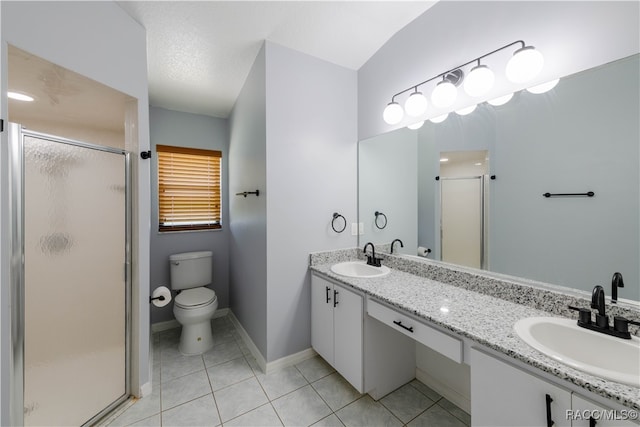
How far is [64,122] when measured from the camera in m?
1.86

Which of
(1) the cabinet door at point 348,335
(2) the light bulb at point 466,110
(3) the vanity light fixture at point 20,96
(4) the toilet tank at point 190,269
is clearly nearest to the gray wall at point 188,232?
(4) the toilet tank at point 190,269

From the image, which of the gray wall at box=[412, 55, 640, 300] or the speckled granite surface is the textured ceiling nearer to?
the gray wall at box=[412, 55, 640, 300]

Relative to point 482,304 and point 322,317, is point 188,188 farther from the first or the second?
point 482,304

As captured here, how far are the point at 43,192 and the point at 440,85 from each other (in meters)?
2.27

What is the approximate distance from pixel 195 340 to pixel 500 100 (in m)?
2.90

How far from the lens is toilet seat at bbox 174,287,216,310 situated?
2.26 m

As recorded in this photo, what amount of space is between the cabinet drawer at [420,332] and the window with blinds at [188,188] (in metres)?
2.35

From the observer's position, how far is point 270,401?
170 centimetres

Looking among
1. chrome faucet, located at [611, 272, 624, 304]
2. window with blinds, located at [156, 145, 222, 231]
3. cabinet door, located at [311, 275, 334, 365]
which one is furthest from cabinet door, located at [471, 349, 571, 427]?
window with blinds, located at [156, 145, 222, 231]

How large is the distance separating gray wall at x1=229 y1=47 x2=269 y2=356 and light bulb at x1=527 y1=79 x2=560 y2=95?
5.31ft

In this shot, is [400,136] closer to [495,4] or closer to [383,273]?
[495,4]

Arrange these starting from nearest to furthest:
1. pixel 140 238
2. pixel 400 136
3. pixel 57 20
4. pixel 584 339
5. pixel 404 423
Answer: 1. pixel 584 339
2. pixel 57 20
3. pixel 404 423
4. pixel 140 238
5. pixel 400 136

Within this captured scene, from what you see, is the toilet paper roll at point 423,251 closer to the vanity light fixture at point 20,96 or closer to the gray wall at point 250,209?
the gray wall at point 250,209

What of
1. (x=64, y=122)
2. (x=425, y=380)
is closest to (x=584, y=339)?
(x=425, y=380)
